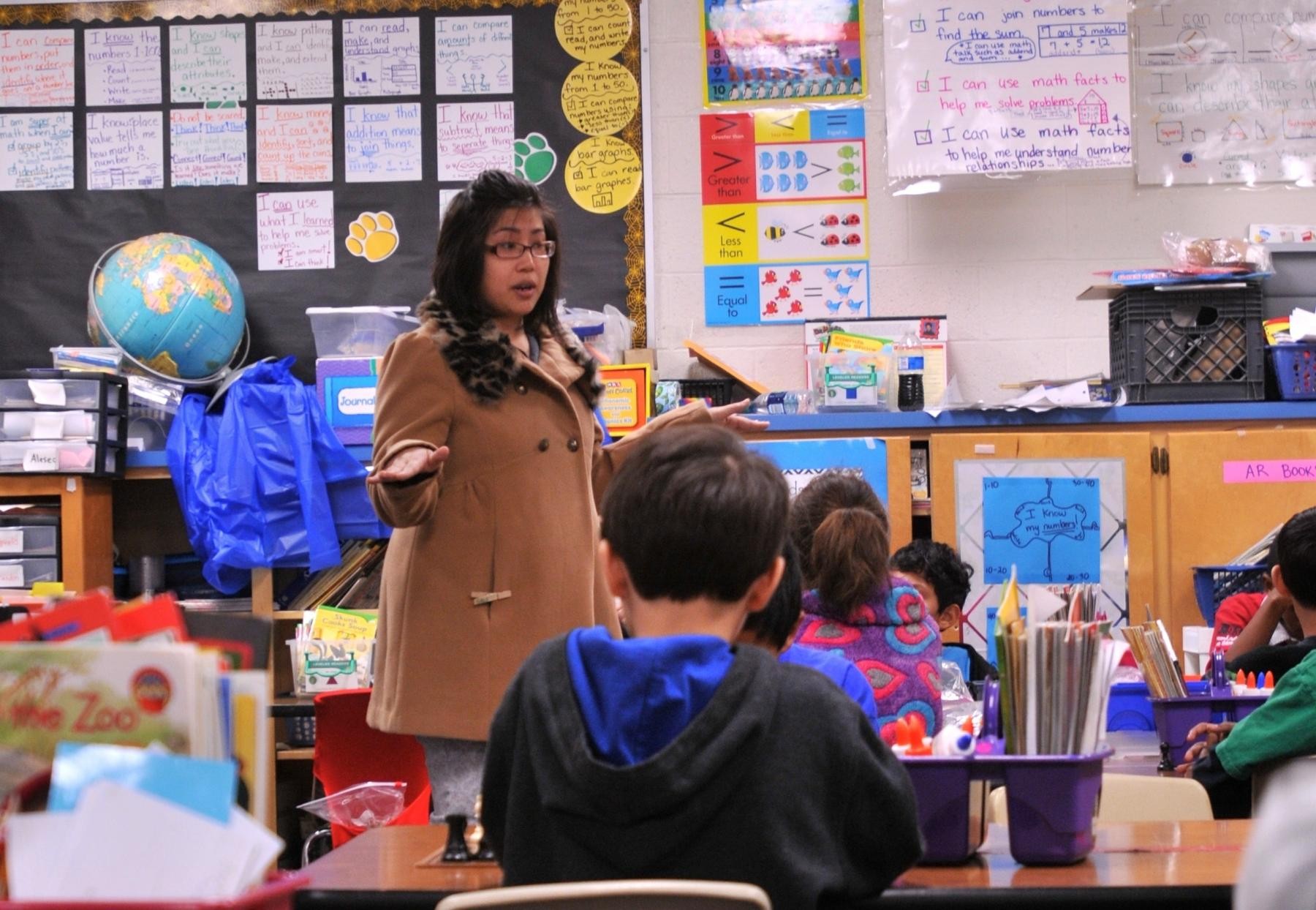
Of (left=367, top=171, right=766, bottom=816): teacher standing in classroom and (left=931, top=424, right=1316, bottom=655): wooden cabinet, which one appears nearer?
(left=367, top=171, right=766, bottom=816): teacher standing in classroom

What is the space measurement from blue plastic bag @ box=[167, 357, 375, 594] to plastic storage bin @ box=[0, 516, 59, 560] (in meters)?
0.37

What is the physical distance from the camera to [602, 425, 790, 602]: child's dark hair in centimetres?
131

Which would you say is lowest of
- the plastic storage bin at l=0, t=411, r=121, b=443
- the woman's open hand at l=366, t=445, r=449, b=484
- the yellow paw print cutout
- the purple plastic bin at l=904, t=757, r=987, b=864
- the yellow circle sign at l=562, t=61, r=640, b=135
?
the purple plastic bin at l=904, t=757, r=987, b=864

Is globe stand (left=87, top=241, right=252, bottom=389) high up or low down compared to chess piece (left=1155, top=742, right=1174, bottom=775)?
up

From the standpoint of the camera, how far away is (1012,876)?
141cm

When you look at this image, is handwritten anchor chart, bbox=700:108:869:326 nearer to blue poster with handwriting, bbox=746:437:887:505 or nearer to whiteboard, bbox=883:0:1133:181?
whiteboard, bbox=883:0:1133:181

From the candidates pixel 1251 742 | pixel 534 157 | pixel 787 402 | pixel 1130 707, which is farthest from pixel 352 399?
pixel 1251 742

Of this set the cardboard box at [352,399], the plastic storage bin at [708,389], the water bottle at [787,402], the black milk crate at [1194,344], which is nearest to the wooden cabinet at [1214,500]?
the black milk crate at [1194,344]

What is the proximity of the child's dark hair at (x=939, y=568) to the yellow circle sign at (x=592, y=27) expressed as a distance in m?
2.09

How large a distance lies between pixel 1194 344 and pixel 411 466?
2580 millimetres

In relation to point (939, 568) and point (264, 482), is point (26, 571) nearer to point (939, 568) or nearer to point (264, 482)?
point (264, 482)

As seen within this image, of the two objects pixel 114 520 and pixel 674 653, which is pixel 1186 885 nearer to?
pixel 674 653

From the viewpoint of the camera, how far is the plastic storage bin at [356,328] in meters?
4.32

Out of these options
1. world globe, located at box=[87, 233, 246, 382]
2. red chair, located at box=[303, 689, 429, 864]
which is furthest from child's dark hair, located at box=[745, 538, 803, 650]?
world globe, located at box=[87, 233, 246, 382]
